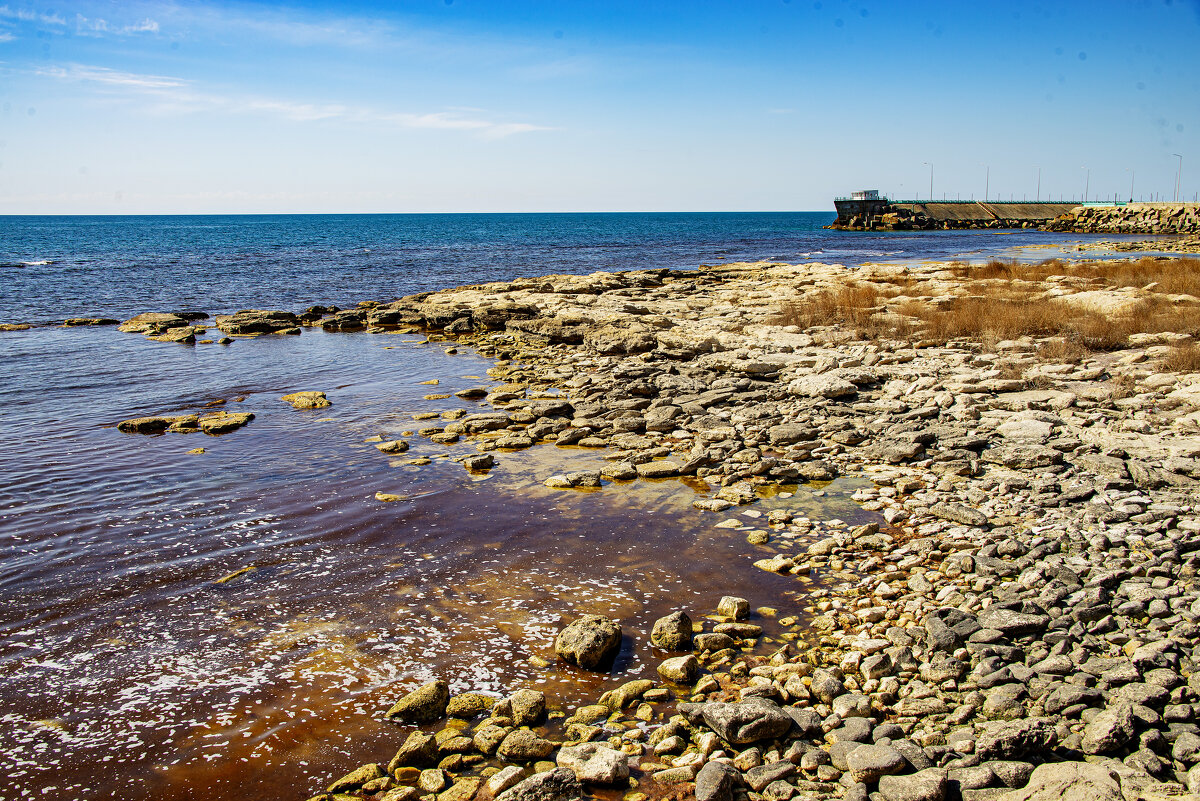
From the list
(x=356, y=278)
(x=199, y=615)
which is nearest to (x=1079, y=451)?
(x=199, y=615)

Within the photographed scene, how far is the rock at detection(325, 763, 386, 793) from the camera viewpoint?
5113mm

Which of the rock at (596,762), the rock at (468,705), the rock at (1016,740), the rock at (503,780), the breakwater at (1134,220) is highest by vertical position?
the breakwater at (1134,220)

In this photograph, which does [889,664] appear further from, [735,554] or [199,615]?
[199,615]

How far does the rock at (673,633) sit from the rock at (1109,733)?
10.3ft

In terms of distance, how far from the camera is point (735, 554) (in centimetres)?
855

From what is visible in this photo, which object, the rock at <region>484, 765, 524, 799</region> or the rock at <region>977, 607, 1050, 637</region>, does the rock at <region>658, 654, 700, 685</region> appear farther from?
the rock at <region>977, 607, 1050, 637</region>

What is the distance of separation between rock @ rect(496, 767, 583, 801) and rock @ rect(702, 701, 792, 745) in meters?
1.16

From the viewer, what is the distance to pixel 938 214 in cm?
12275

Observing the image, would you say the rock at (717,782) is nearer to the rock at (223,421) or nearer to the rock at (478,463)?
the rock at (478,463)

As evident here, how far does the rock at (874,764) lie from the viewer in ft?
15.3

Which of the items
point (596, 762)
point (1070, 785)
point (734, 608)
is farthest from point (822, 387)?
point (596, 762)

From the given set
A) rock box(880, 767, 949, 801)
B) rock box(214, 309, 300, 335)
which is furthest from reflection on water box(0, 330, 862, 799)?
rock box(214, 309, 300, 335)

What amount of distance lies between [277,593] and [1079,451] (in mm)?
11201

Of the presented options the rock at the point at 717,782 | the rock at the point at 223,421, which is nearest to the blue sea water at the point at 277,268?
the rock at the point at 223,421
